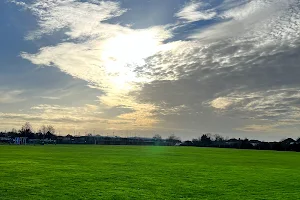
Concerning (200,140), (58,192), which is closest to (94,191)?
(58,192)

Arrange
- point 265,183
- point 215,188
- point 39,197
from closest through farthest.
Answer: point 39,197 → point 215,188 → point 265,183

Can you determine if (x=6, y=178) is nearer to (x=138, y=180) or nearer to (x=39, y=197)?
(x=39, y=197)

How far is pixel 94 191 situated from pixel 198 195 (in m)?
4.76

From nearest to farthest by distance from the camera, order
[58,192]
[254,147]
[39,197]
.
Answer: [39,197] → [58,192] → [254,147]

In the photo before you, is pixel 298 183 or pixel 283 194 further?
pixel 298 183

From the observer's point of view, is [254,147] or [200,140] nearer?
[254,147]

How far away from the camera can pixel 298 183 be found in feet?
69.0

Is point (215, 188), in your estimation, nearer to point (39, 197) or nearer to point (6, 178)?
point (39, 197)

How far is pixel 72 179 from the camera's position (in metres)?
19.6

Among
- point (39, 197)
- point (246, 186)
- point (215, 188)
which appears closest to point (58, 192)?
point (39, 197)

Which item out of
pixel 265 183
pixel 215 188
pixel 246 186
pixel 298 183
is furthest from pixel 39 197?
pixel 298 183

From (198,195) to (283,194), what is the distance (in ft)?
14.2

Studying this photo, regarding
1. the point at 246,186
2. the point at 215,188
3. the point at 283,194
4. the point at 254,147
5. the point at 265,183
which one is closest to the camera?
the point at 283,194

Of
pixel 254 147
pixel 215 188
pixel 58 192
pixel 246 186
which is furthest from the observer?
pixel 254 147
